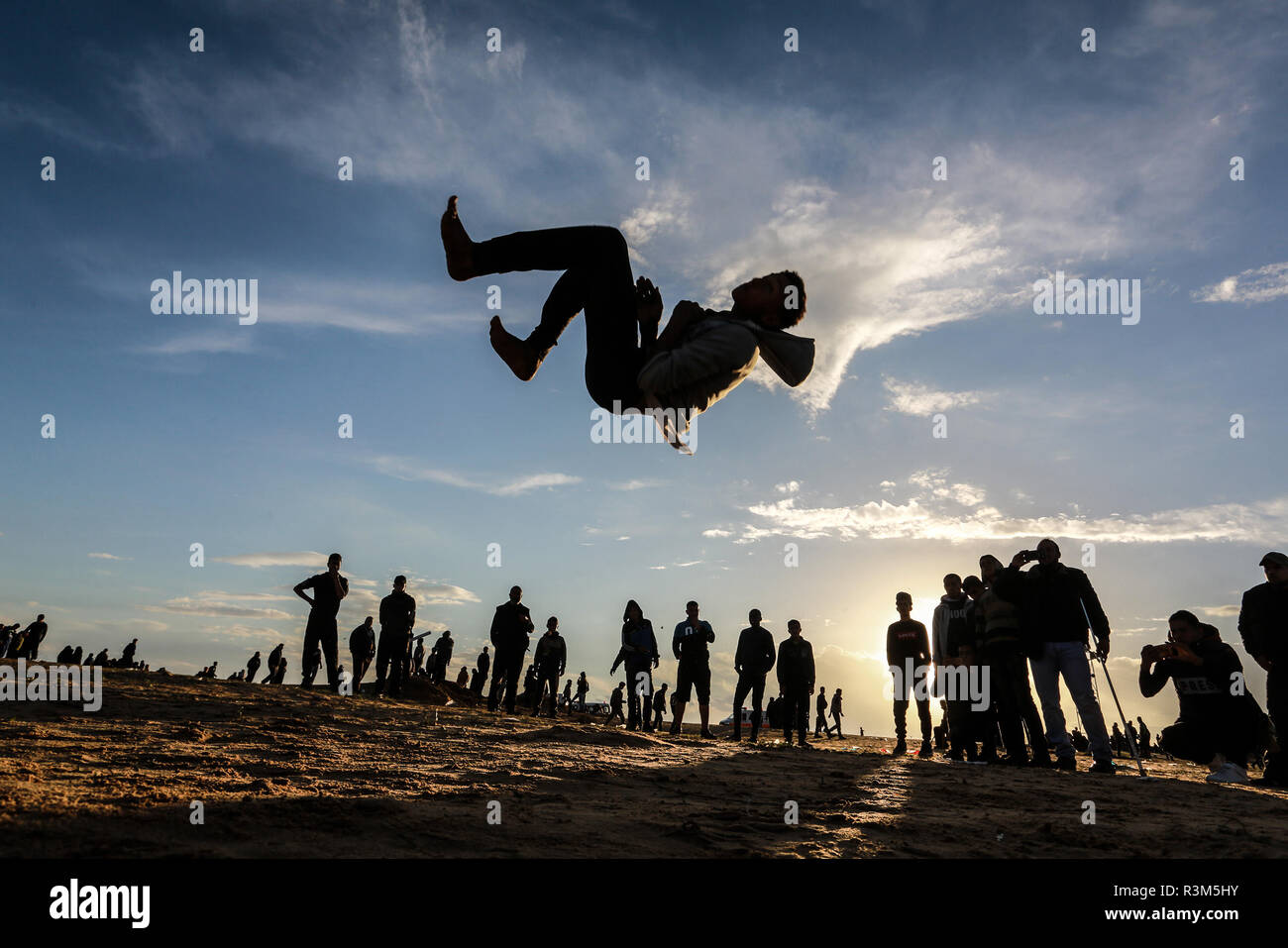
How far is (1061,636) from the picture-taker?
24.9ft

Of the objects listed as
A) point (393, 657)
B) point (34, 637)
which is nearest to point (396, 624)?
point (393, 657)

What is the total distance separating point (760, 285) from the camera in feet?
12.1

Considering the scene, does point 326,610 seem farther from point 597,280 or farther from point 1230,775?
point 1230,775

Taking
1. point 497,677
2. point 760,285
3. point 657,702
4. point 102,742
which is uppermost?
point 760,285

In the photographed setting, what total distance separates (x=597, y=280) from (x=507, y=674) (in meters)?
9.83

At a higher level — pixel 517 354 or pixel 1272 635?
pixel 517 354

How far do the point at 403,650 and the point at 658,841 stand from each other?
10350 mm

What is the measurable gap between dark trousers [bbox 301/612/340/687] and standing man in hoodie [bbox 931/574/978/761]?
870 cm

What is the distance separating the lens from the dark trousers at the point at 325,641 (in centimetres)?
1073

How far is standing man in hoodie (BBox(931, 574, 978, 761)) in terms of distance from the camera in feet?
28.5

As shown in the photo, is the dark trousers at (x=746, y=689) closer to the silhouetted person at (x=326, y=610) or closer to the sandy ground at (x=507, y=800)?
the sandy ground at (x=507, y=800)
